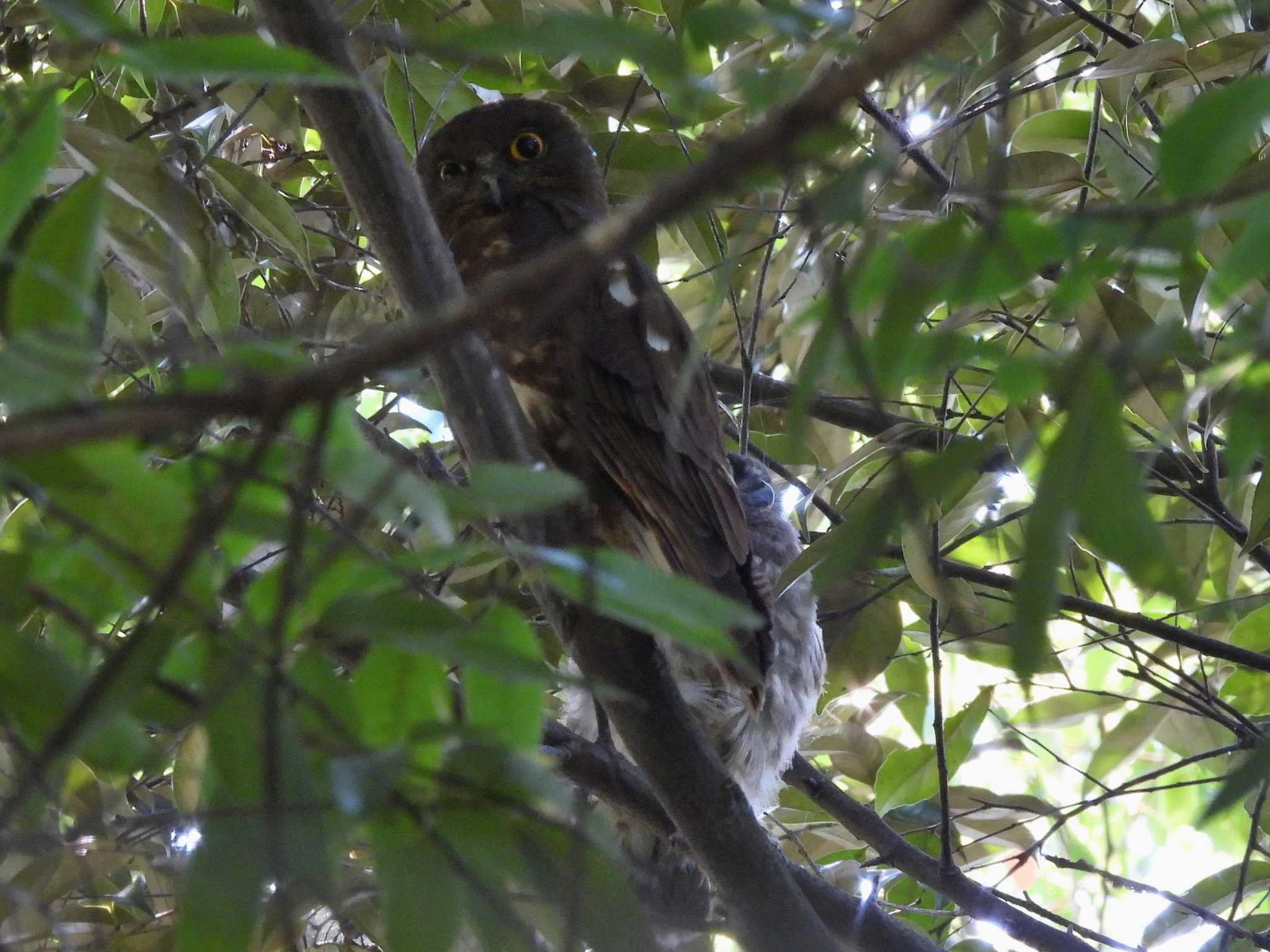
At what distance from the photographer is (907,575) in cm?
272

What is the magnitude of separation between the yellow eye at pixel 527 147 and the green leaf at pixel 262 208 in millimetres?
1060

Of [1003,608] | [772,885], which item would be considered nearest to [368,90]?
[772,885]

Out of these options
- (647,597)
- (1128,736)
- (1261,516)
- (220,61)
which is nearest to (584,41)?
(220,61)

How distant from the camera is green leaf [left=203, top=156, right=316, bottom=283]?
221cm

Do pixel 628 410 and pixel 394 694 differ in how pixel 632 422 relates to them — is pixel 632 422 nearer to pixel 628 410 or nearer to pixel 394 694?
pixel 628 410

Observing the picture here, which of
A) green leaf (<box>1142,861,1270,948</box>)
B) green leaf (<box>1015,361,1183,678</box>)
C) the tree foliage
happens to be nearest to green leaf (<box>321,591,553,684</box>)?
the tree foliage

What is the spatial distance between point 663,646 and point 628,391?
66 cm

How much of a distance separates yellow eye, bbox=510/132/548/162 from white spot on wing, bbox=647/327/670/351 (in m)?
0.81

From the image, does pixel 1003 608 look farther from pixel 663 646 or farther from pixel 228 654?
pixel 228 654

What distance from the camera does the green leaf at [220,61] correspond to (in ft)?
2.52

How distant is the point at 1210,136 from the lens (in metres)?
0.82

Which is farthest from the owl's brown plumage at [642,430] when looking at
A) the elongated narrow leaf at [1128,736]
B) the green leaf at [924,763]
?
the elongated narrow leaf at [1128,736]

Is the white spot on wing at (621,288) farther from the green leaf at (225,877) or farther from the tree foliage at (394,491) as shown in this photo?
the green leaf at (225,877)

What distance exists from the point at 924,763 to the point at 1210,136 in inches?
84.0
